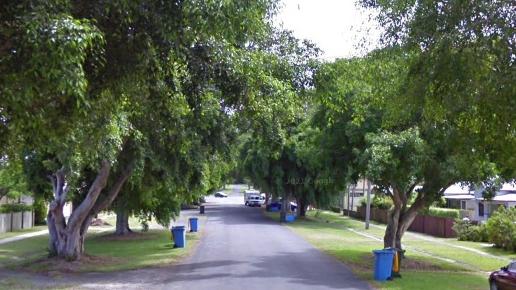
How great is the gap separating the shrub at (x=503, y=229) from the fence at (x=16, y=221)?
30.0 meters

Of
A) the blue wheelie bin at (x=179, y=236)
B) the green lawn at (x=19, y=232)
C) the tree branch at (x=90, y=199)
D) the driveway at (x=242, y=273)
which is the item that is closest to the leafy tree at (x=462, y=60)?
the driveway at (x=242, y=273)

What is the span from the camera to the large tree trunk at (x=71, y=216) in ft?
76.9

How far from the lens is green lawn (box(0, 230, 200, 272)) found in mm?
23047

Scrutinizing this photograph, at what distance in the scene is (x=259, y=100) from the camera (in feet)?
34.4

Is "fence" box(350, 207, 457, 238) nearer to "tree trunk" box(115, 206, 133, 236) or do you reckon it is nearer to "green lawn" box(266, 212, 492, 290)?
"green lawn" box(266, 212, 492, 290)

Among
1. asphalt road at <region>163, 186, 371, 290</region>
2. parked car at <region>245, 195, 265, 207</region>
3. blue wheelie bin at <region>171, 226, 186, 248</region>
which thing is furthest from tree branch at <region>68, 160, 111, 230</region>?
parked car at <region>245, 195, 265, 207</region>

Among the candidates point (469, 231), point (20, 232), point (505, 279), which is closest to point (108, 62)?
point (505, 279)

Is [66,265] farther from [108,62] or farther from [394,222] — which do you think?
[108,62]

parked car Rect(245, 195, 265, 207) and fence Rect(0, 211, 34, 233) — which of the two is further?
parked car Rect(245, 195, 265, 207)

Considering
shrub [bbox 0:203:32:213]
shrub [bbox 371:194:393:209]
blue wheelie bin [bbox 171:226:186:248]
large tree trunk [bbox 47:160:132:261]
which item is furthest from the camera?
shrub [bbox 371:194:393:209]

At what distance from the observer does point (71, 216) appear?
24.2 metres

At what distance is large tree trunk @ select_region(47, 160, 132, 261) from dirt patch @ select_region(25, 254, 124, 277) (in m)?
0.36

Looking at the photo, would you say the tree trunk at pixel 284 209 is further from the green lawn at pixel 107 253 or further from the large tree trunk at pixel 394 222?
the large tree trunk at pixel 394 222

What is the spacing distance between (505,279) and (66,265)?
45.9ft
